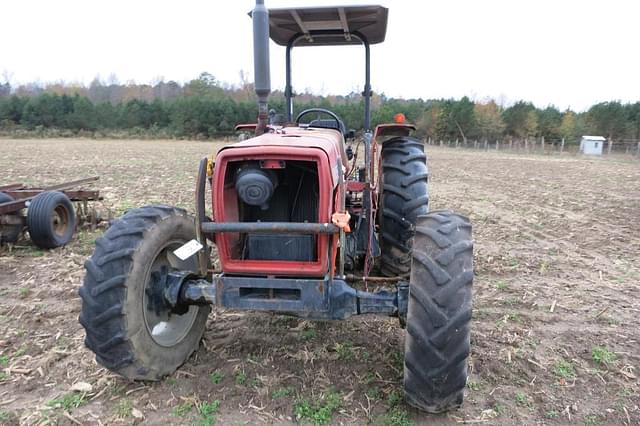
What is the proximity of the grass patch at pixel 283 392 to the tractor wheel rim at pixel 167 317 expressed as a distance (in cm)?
80

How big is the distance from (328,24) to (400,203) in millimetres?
1804

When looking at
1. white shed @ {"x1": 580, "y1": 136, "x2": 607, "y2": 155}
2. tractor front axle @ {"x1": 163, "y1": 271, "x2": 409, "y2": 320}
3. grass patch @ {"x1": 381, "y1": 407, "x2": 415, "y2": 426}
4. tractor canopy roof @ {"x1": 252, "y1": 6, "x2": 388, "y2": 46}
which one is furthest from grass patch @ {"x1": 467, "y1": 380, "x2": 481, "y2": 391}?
white shed @ {"x1": 580, "y1": 136, "x2": 607, "y2": 155}

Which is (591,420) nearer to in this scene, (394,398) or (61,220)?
(394,398)

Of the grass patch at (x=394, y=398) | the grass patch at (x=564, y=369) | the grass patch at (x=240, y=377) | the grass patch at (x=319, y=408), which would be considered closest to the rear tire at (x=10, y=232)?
the grass patch at (x=240, y=377)

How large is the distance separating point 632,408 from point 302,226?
2.33 m

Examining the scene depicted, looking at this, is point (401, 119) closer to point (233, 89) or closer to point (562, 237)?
point (562, 237)

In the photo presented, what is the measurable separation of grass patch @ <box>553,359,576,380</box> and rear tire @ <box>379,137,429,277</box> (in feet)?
4.54

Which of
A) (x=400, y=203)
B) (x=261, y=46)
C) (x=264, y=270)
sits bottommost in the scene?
(x=264, y=270)

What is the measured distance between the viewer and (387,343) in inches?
146

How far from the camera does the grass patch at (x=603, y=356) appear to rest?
3.49m

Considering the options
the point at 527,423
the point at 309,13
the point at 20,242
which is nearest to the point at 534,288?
the point at 527,423

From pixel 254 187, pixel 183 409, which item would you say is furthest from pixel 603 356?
pixel 183 409

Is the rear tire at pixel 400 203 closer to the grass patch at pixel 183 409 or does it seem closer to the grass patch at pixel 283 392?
the grass patch at pixel 283 392

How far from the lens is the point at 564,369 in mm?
3393
